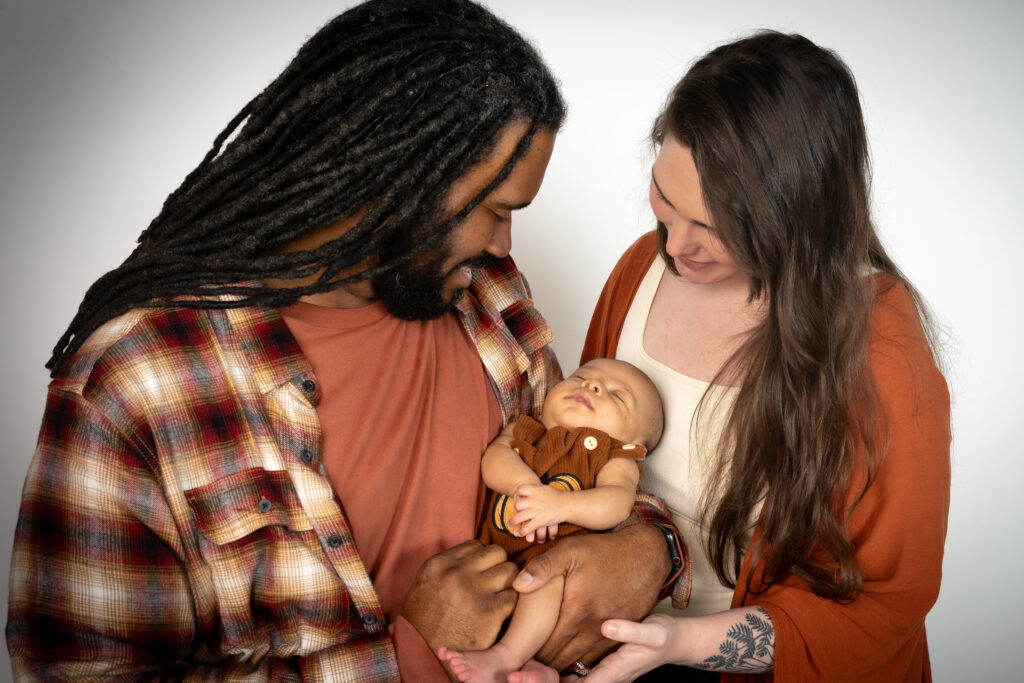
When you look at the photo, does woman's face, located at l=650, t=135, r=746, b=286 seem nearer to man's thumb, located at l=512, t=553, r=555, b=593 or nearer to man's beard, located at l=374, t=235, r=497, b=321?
man's beard, located at l=374, t=235, r=497, b=321

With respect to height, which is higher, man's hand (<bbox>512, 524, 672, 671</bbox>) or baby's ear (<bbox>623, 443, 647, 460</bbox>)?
baby's ear (<bbox>623, 443, 647, 460</bbox>)

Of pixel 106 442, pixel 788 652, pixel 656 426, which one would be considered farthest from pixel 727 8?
pixel 106 442

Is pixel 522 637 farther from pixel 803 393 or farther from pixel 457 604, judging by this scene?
pixel 803 393

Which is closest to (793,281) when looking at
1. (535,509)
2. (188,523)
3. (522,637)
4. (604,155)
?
(535,509)

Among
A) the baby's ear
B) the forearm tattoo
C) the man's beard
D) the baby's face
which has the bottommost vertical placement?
the forearm tattoo

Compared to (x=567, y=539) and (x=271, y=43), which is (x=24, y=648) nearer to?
(x=567, y=539)

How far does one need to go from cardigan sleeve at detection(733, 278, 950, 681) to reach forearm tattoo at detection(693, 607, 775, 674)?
19mm

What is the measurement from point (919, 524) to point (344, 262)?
1.43 meters

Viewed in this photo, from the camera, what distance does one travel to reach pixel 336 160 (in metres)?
1.83

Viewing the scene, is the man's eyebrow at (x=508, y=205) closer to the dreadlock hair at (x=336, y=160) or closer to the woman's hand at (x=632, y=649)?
the dreadlock hair at (x=336, y=160)

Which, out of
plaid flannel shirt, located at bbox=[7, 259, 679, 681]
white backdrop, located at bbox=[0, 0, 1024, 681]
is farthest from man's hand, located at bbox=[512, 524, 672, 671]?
white backdrop, located at bbox=[0, 0, 1024, 681]

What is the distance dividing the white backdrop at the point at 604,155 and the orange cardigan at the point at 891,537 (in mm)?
1068

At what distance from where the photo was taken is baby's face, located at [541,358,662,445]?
2.21 m

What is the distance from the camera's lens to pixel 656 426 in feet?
7.49
